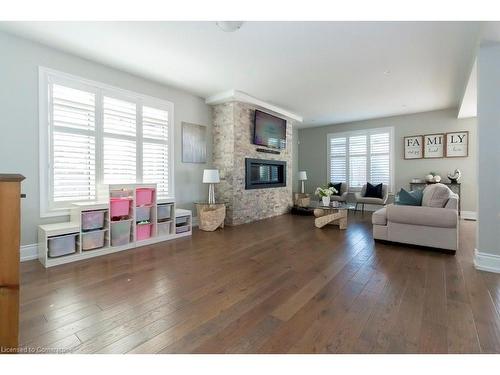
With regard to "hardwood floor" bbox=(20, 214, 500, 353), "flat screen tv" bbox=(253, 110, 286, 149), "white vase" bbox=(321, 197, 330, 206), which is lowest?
"hardwood floor" bbox=(20, 214, 500, 353)

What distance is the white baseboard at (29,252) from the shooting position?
2945 mm

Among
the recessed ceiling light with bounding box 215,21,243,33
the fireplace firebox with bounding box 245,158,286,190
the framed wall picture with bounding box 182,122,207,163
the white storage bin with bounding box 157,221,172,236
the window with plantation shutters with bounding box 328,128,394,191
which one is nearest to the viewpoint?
the recessed ceiling light with bounding box 215,21,243,33

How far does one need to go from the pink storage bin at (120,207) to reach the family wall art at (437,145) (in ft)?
22.6

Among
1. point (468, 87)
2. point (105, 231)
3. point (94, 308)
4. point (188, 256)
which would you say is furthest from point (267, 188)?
point (94, 308)

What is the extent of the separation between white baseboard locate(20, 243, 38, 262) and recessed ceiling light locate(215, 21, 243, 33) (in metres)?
3.44

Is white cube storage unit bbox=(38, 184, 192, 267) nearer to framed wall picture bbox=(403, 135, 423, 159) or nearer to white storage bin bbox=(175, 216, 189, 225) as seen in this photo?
white storage bin bbox=(175, 216, 189, 225)

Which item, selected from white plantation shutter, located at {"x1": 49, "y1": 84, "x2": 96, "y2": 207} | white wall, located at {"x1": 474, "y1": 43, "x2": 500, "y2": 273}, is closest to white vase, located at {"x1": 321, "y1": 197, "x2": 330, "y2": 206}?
white wall, located at {"x1": 474, "y1": 43, "x2": 500, "y2": 273}

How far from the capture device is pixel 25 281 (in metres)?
2.36

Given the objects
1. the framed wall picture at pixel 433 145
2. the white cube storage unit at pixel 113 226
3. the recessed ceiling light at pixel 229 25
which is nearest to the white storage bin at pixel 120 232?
the white cube storage unit at pixel 113 226

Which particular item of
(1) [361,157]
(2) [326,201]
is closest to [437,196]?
(2) [326,201]

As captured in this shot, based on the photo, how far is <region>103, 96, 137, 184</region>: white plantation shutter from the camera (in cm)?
374

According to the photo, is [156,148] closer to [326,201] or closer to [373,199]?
[326,201]

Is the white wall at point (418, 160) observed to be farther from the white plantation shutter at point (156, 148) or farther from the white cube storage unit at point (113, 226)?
the white cube storage unit at point (113, 226)
